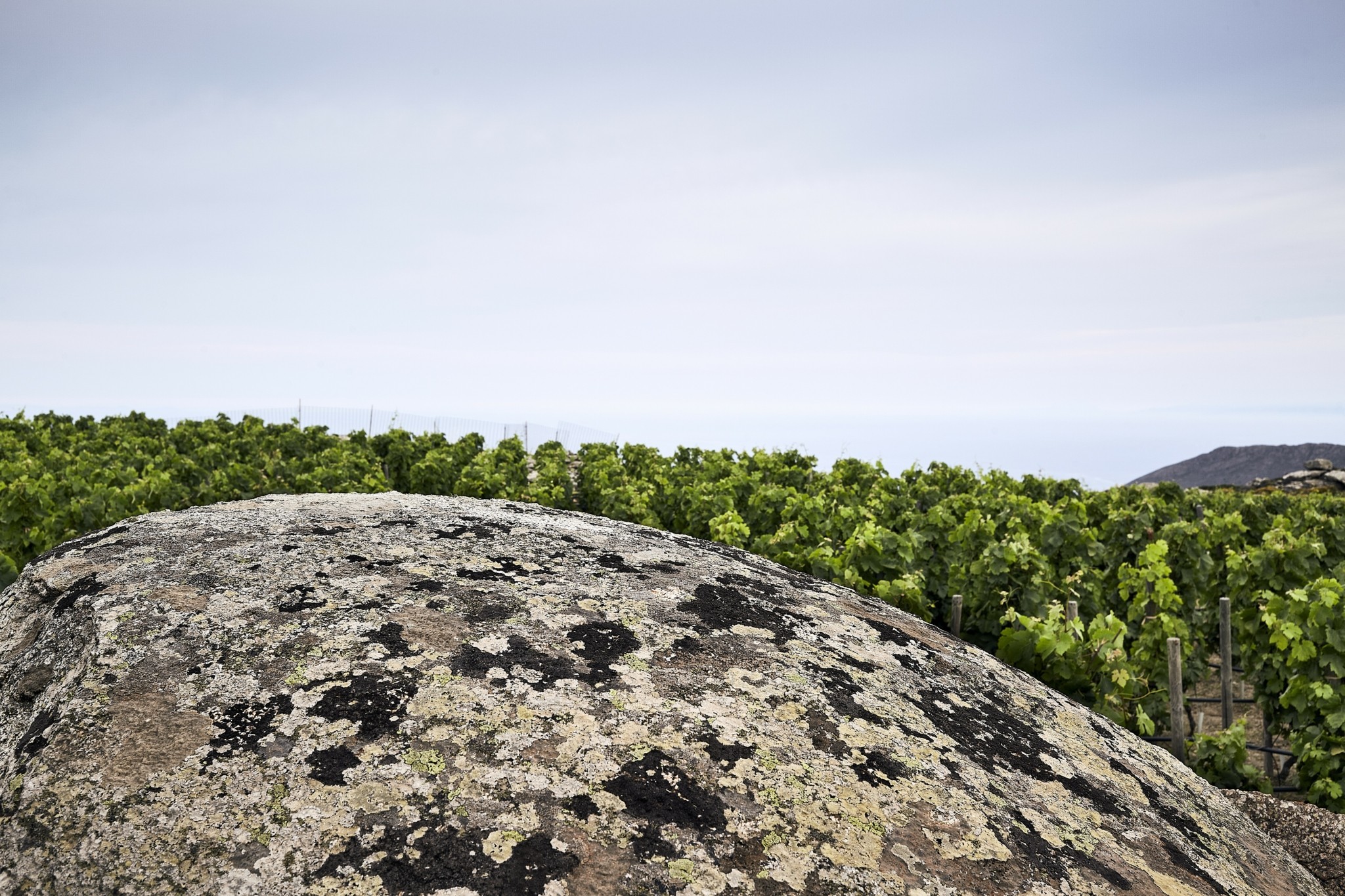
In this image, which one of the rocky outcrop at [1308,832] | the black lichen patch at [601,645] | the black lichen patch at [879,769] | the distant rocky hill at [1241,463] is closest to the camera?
the black lichen patch at [879,769]

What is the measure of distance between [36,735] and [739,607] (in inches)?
103

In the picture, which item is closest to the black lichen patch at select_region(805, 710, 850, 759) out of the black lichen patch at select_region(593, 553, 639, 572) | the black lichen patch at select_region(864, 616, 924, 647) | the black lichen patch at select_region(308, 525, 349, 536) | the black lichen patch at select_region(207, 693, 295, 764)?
the black lichen patch at select_region(864, 616, 924, 647)

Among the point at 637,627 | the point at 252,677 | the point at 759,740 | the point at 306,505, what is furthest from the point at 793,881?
the point at 306,505

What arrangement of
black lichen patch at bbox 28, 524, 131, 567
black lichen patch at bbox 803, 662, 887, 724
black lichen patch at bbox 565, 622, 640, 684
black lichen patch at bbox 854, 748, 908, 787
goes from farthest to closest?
1. black lichen patch at bbox 28, 524, 131, 567
2. black lichen patch at bbox 803, 662, 887, 724
3. black lichen patch at bbox 565, 622, 640, 684
4. black lichen patch at bbox 854, 748, 908, 787

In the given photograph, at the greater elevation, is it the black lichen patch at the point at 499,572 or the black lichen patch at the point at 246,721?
the black lichen patch at the point at 499,572

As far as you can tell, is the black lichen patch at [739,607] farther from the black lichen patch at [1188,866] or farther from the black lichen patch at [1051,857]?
the black lichen patch at [1188,866]

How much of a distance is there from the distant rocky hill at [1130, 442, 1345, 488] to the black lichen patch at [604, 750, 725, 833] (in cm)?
14000

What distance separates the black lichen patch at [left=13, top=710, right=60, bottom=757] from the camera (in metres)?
2.66

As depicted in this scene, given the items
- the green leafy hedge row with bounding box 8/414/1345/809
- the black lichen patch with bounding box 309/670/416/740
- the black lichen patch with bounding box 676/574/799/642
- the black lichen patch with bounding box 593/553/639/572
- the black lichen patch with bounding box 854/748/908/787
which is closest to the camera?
the black lichen patch with bounding box 309/670/416/740

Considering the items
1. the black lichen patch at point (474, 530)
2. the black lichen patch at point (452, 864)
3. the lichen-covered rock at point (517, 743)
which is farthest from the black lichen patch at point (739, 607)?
the black lichen patch at point (452, 864)

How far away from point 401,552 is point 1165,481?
20.4 metres

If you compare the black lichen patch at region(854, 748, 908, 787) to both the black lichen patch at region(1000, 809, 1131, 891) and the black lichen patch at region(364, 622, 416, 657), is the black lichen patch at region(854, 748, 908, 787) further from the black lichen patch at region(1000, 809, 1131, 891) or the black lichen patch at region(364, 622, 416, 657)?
the black lichen patch at region(364, 622, 416, 657)

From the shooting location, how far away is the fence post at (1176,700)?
7719 millimetres

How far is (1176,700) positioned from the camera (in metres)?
7.85
